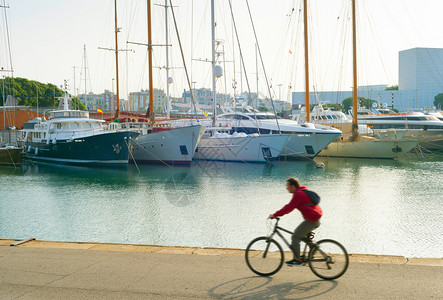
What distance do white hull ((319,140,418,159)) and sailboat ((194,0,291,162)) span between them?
6.80m

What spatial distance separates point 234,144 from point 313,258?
33162 millimetres

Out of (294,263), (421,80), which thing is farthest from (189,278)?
(421,80)

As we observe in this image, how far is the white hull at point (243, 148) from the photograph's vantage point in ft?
128

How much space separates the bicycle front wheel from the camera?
7.23m

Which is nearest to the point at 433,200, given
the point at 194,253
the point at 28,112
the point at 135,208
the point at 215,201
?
the point at 215,201

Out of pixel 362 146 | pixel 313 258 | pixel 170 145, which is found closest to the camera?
pixel 313 258

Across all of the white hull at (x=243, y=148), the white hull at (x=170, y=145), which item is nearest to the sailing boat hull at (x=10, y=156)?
the white hull at (x=170, y=145)

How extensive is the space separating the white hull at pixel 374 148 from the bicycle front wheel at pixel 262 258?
35895mm

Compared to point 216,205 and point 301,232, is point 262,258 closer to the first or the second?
point 301,232

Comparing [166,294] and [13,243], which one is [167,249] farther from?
[13,243]

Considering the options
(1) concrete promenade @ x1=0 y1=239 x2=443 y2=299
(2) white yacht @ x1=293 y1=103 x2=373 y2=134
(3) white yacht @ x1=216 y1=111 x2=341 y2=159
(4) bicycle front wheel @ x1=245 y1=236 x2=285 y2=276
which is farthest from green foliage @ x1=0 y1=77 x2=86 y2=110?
(4) bicycle front wheel @ x1=245 y1=236 x2=285 y2=276

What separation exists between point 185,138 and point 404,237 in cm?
2450

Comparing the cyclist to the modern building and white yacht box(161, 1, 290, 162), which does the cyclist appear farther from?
the modern building

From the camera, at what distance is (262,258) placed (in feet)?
24.7
